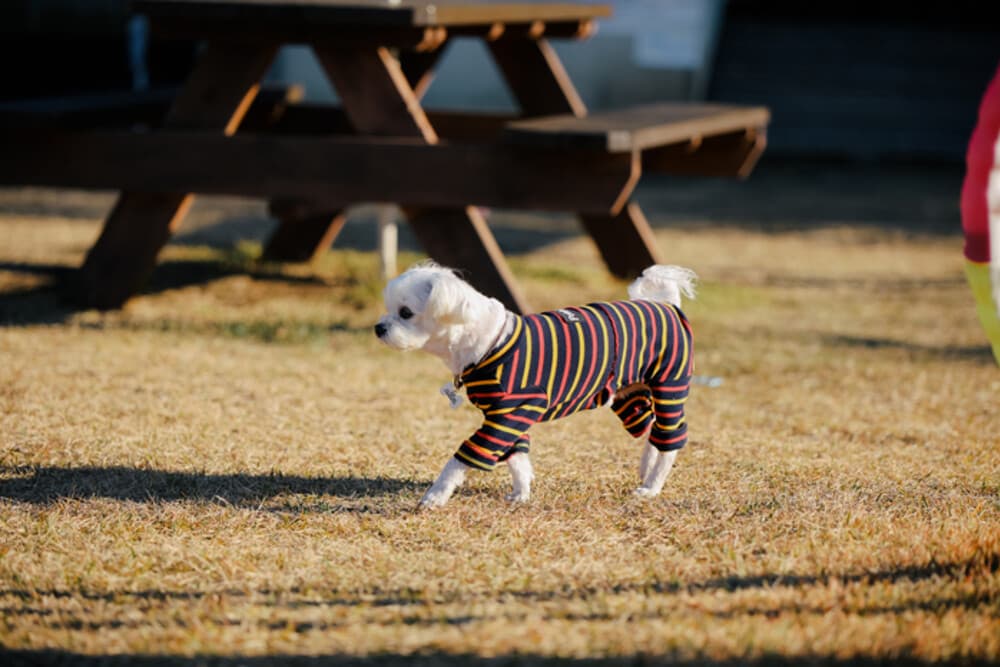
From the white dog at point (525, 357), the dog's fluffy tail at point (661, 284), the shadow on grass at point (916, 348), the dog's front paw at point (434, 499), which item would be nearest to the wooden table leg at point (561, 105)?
the shadow on grass at point (916, 348)

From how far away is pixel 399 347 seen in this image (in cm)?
303

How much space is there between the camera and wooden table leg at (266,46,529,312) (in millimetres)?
5348

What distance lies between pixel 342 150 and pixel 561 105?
1.61 m

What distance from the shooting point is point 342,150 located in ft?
17.7

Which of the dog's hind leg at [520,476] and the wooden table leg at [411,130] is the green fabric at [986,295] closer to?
the dog's hind leg at [520,476]

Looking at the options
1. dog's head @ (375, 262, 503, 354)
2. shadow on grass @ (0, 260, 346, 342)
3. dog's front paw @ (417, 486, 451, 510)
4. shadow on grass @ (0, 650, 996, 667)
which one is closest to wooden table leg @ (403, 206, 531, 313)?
shadow on grass @ (0, 260, 346, 342)

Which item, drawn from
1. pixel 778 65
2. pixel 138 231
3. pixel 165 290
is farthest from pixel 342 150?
pixel 778 65

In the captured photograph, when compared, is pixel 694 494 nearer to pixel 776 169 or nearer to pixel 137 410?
pixel 137 410

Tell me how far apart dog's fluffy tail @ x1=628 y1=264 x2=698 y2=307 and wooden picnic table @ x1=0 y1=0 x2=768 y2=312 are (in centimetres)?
153

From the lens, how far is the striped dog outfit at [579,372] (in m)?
3.07

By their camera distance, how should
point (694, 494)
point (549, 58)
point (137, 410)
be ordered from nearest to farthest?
1. point (694, 494)
2. point (137, 410)
3. point (549, 58)

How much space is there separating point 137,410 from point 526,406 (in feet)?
5.64

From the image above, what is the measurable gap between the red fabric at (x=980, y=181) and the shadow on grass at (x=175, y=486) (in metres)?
1.63

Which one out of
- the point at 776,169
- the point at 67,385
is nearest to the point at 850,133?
the point at 776,169
